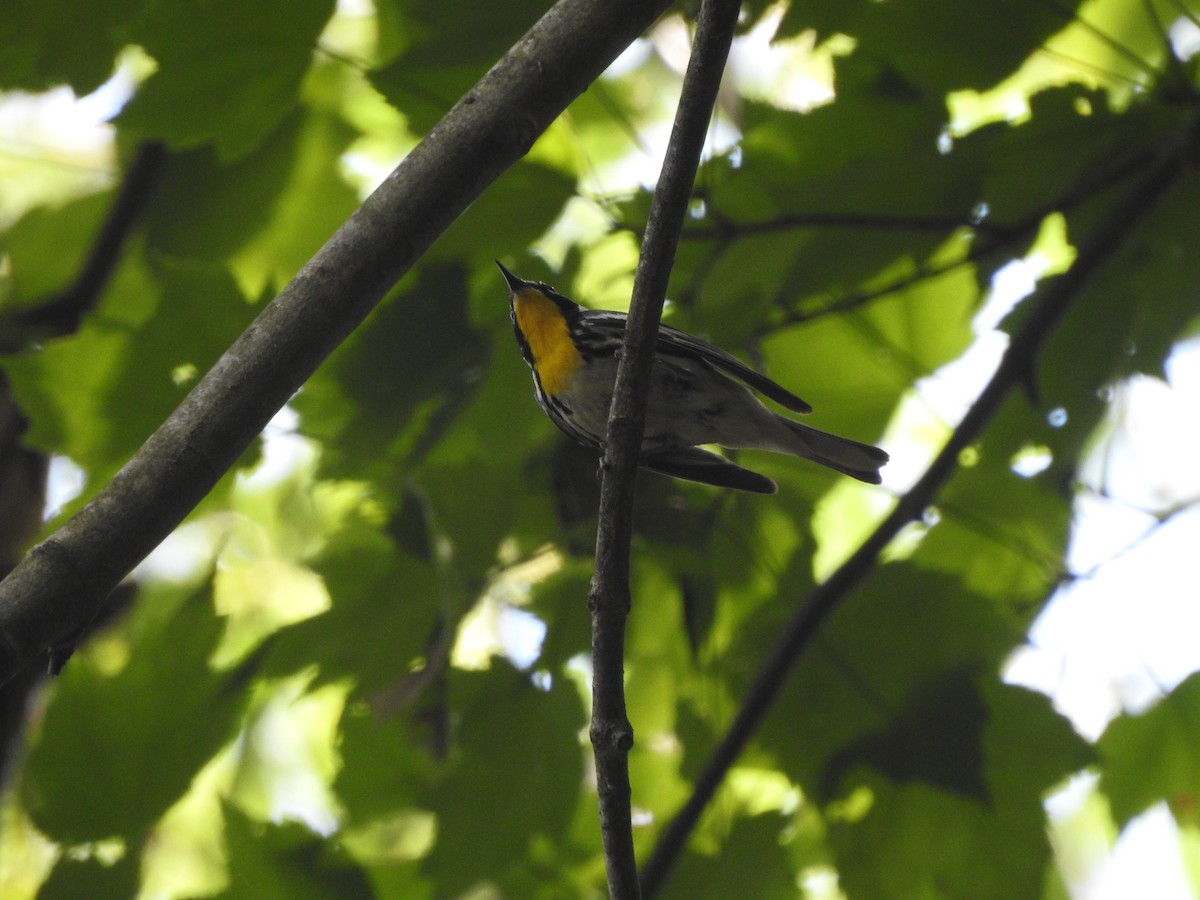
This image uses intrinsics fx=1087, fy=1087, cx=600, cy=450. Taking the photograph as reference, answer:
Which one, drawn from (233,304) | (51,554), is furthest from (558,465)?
(51,554)

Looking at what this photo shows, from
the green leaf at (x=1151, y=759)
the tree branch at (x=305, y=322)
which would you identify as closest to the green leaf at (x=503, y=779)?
the green leaf at (x=1151, y=759)

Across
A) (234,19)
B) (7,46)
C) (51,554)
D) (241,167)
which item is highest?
(234,19)

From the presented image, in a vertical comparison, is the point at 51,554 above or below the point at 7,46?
above

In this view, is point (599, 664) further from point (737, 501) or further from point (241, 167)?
point (241, 167)

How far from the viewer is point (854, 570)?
2.72m

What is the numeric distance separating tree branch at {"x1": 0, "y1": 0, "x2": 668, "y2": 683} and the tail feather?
153 cm

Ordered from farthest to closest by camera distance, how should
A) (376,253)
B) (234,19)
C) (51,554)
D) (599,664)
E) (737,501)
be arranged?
(737,501)
(234,19)
(599,664)
(376,253)
(51,554)

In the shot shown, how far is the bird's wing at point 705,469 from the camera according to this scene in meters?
2.80

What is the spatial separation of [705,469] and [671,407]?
0.89ft

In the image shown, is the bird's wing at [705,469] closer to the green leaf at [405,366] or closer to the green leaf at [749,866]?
the green leaf at [405,366]

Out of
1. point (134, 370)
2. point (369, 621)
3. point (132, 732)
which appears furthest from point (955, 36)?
point (132, 732)

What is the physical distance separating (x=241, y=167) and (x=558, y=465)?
1290mm

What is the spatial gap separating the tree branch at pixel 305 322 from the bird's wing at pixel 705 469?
1.36 meters

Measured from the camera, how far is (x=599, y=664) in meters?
1.69
